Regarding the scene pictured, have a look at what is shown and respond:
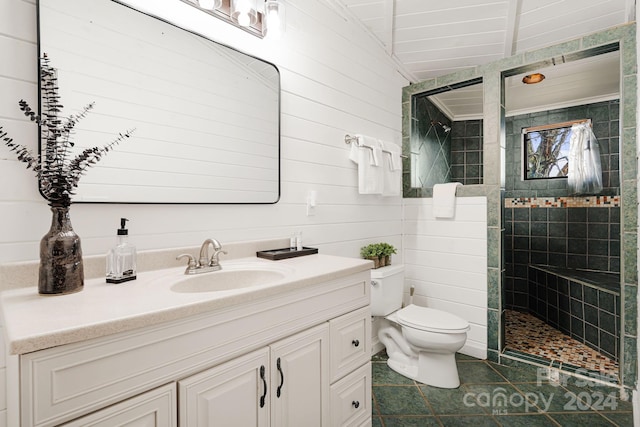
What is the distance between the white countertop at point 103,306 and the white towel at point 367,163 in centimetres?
117

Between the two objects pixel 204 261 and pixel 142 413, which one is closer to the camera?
pixel 142 413

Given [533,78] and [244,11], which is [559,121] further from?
[244,11]

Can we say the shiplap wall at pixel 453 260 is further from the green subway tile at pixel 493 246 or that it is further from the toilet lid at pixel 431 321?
the toilet lid at pixel 431 321

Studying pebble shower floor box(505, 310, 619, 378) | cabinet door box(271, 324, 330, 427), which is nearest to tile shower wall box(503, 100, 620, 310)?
pebble shower floor box(505, 310, 619, 378)

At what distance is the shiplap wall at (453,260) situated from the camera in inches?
101

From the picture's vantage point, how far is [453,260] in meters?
2.72

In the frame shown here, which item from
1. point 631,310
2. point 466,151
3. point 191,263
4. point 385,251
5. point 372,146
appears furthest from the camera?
point 466,151

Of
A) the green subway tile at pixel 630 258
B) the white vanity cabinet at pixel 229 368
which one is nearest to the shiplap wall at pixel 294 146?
the white vanity cabinet at pixel 229 368

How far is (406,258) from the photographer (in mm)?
3000

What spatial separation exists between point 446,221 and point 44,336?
2.68 meters

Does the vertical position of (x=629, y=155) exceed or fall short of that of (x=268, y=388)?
it exceeds it

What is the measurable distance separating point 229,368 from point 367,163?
1.71m

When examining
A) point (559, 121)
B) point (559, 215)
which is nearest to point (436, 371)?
point (559, 215)

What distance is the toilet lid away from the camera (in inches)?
82.0
